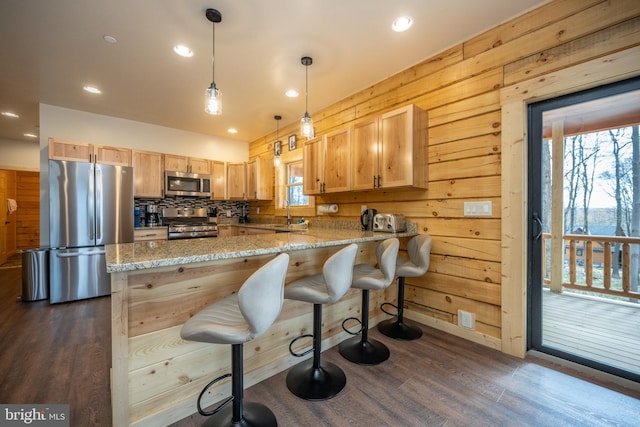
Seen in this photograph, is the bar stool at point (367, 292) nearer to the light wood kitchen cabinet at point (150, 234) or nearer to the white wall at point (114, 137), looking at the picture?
the light wood kitchen cabinet at point (150, 234)

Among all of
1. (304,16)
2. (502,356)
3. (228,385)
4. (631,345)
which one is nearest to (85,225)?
(228,385)

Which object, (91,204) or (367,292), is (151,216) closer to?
(91,204)

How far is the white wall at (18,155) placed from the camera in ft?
16.4

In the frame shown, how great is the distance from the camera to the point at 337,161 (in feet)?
10.3

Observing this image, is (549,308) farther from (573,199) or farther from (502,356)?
(573,199)

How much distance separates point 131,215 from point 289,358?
345 cm

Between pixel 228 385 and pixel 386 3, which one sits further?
pixel 386 3

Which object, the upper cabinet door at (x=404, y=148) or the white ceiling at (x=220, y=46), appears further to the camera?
the upper cabinet door at (x=404, y=148)

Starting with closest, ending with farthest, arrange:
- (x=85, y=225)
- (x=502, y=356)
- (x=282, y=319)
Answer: (x=282, y=319)
(x=502, y=356)
(x=85, y=225)

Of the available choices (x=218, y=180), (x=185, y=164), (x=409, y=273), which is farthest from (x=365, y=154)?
(x=185, y=164)

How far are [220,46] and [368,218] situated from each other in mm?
2304

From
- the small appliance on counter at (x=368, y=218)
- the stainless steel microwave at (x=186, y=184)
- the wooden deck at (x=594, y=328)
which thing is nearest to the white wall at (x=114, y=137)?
the stainless steel microwave at (x=186, y=184)

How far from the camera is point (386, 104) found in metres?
3.00

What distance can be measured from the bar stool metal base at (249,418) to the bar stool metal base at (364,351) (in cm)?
78
